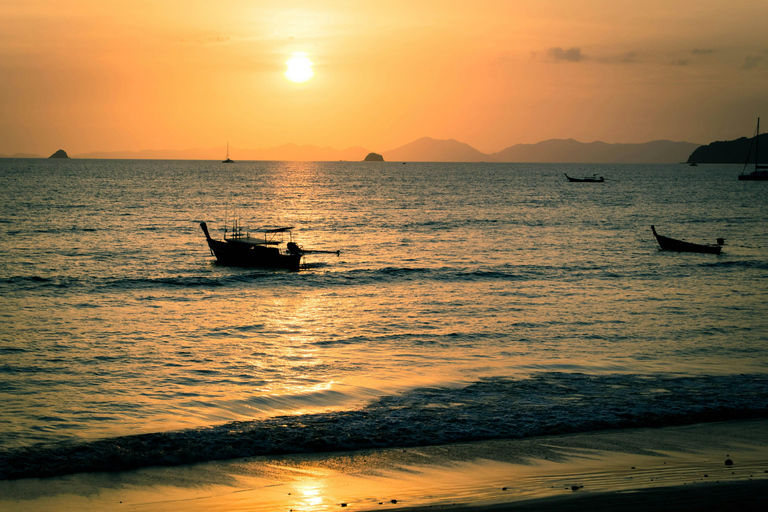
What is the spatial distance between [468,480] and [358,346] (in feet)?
32.8

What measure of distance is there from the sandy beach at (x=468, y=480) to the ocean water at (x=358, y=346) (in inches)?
23.8

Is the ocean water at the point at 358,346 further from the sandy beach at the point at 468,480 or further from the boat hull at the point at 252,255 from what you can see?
the boat hull at the point at 252,255

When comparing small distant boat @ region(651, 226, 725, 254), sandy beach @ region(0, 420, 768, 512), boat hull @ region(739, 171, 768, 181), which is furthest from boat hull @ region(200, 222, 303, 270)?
boat hull @ region(739, 171, 768, 181)

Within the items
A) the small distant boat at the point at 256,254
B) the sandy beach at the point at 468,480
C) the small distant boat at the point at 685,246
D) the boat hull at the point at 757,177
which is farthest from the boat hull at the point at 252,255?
the boat hull at the point at 757,177

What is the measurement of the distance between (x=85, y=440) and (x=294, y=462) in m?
4.41

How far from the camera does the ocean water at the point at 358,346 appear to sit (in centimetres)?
1198

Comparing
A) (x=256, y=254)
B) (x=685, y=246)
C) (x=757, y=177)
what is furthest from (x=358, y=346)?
(x=757, y=177)

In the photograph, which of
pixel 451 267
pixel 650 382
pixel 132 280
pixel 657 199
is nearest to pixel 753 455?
pixel 650 382

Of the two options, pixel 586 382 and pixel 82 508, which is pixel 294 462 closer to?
pixel 82 508

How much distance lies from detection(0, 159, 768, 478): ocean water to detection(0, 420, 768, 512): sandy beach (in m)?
0.60

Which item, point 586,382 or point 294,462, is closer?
point 294,462

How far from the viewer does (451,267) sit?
1478 inches

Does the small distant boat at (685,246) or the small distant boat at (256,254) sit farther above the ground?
the small distant boat at (685,246)

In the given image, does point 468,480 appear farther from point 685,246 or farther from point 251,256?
point 685,246
